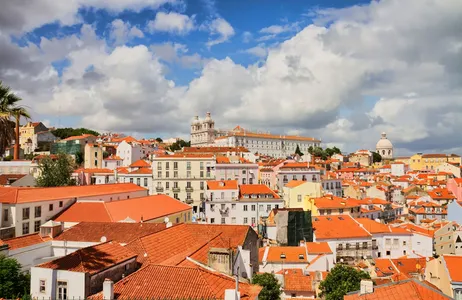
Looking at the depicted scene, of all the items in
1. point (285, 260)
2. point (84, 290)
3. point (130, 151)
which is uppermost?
point (130, 151)

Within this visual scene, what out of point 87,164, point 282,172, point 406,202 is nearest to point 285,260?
point 282,172

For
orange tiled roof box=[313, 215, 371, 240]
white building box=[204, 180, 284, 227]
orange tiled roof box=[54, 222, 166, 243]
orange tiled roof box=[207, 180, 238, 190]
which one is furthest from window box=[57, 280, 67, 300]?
orange tiled roof box=[207, 180, 238, 190]

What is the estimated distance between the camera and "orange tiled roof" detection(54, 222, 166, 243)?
22828 mm

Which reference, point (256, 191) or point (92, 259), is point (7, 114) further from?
point (256, 191)

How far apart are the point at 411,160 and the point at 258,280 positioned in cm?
15607

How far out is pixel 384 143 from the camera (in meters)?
186

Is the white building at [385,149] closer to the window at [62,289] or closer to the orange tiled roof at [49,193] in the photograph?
the orange tiled roof at [49,193]

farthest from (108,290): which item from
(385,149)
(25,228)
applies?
(385,149)

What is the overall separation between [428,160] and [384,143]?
110 ft

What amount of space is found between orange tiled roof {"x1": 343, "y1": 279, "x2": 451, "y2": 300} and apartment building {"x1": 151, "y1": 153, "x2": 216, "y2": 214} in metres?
42.1

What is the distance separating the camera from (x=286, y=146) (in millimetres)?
165375

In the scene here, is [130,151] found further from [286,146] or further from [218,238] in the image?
[286,146]

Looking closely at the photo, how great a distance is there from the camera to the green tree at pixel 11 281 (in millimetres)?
15031

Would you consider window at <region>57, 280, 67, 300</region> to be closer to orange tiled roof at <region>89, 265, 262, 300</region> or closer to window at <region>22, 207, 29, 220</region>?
orange tiled roof at <region>89, 265, 262, 300</region>
